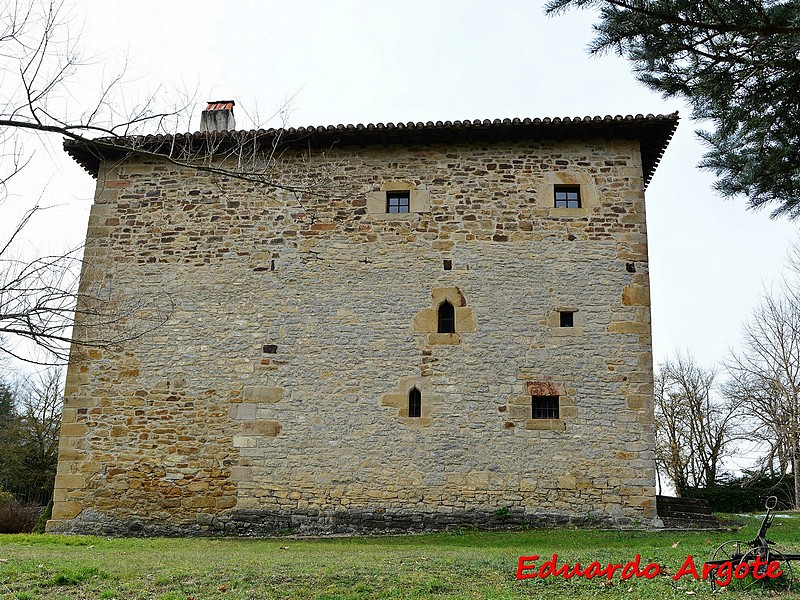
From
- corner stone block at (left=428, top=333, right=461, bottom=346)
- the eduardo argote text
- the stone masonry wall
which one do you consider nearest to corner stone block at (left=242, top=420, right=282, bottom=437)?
the stone masonry wall

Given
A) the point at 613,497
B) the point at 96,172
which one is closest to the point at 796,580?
the point at 613,497

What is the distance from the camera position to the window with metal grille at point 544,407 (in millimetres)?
10617

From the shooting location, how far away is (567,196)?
11.6 meters

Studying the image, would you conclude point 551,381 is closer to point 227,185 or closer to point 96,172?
point 227,185

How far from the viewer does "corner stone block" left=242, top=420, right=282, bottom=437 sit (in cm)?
1084

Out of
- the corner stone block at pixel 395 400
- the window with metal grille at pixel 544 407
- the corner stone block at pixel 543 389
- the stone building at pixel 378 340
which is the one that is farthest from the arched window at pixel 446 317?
the window with metal grille at pixel 544 407

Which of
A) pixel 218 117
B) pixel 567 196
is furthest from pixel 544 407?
pixel 218 117

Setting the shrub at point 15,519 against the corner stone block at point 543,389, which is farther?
the shrub at point 15,519

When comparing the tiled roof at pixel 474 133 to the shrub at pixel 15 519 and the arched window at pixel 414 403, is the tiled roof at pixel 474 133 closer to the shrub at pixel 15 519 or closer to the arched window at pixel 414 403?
the arched window at pixel 414 403

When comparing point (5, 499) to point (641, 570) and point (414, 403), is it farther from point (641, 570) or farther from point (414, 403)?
point (641, 570)

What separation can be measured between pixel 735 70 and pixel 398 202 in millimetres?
7029

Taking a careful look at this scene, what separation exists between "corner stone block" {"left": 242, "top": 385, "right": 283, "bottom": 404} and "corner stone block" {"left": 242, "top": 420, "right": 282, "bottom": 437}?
322 millimetres

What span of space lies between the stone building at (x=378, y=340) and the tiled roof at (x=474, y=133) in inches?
1.8

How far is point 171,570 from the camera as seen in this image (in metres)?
6.49
